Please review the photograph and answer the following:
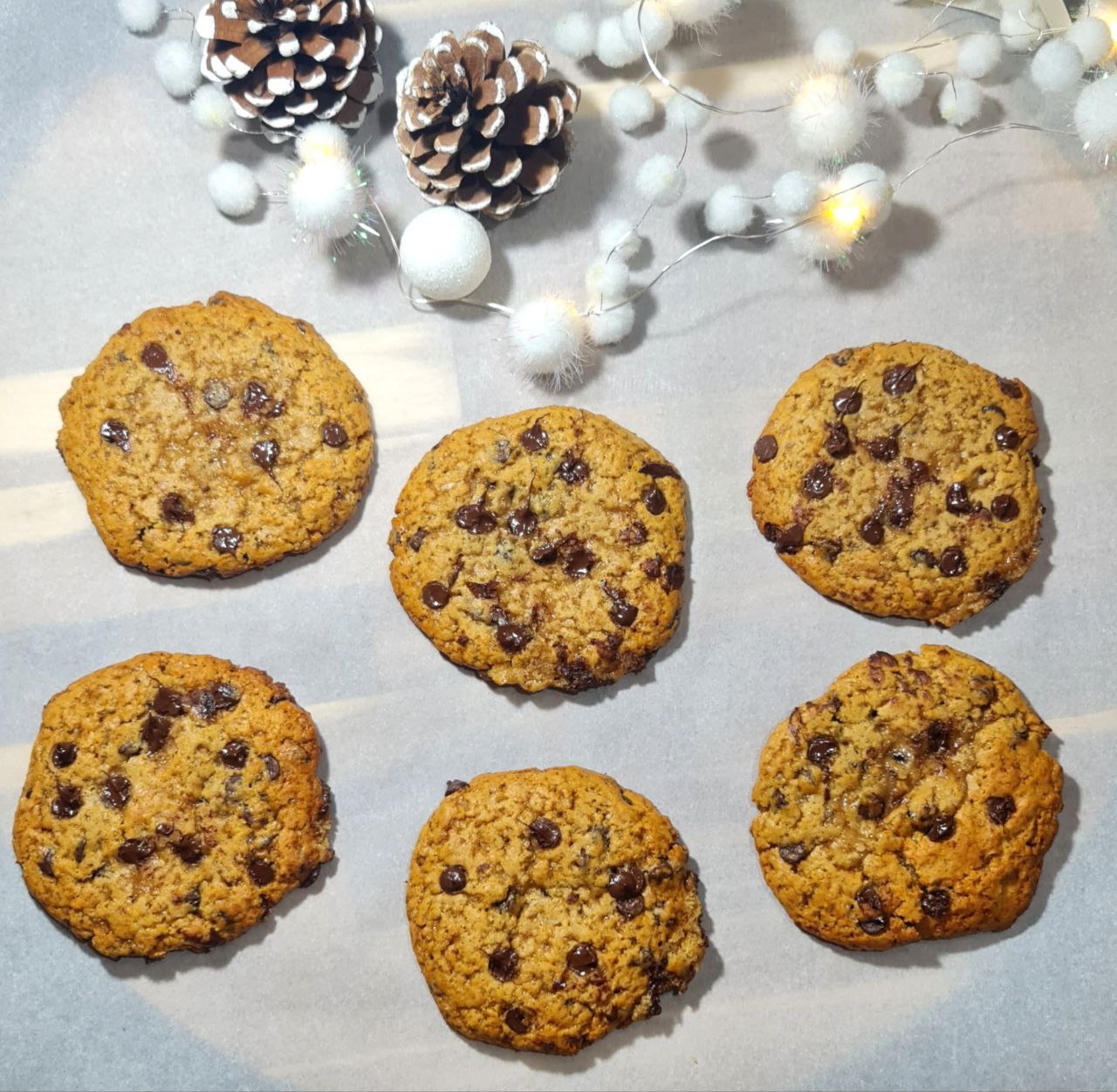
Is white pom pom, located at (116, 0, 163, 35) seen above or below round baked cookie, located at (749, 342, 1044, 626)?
above

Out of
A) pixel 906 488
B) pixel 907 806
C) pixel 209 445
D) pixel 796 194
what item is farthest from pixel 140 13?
pixel 907 806

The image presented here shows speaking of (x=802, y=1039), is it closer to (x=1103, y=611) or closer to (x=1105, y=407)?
(x=1103, y=611)

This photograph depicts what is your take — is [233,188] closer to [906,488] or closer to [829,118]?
[829,118]

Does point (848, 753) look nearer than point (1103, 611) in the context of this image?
Yes

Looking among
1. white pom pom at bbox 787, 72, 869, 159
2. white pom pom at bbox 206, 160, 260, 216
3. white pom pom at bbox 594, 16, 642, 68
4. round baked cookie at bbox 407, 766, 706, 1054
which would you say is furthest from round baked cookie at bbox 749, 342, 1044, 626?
white pom pom at bbox 206, 160, 260, 216

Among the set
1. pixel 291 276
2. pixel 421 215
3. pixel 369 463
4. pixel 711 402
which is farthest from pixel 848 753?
pixel 291 276

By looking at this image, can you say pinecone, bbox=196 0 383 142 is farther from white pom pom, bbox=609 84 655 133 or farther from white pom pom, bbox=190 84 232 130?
white pom pom, bbox=609 84 655 133
